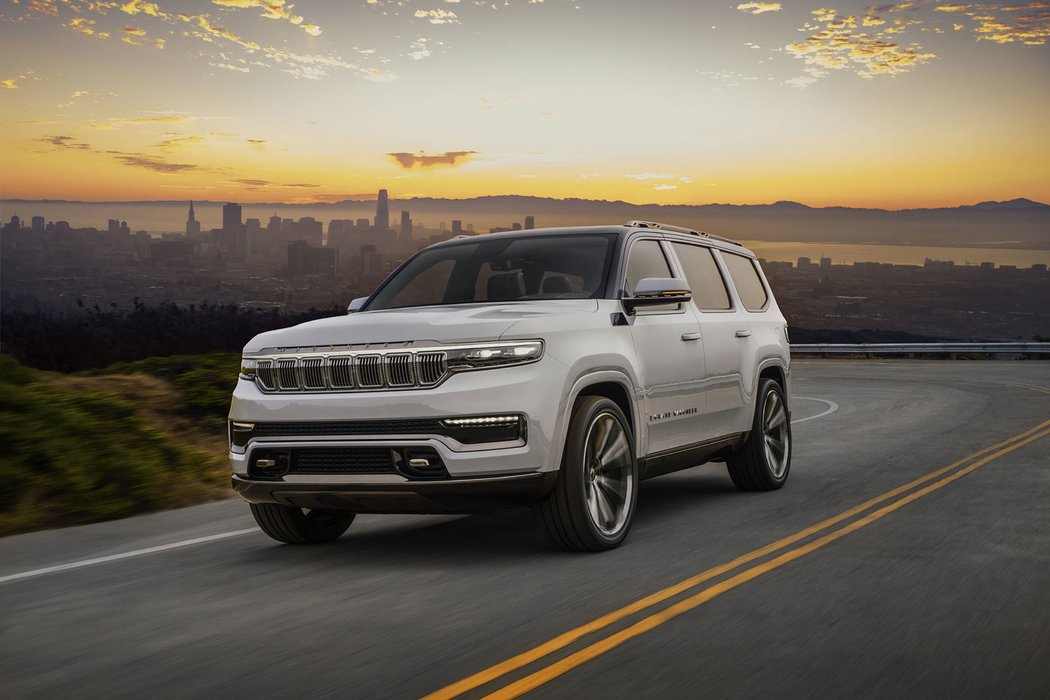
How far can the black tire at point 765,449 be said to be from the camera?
10211 millimetres

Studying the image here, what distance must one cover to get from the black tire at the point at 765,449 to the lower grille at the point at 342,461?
416 cm

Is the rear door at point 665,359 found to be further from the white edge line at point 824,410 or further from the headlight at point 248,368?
the white edge line at point 824,410

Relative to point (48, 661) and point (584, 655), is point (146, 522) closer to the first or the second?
point (48, 661)

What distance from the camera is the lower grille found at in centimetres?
678

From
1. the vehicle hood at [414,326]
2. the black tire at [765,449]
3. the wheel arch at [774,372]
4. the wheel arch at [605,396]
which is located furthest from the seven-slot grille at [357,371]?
the wheel arch at [774,372]

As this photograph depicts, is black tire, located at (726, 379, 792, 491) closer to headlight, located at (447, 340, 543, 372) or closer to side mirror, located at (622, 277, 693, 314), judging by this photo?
side mirror, located at (622, 277, 693, 314)

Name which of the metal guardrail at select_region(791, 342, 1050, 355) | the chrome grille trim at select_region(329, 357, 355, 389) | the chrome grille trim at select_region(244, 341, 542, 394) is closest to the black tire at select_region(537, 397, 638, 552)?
the chrome grille trim at select_region(244, 341, 542, 394)

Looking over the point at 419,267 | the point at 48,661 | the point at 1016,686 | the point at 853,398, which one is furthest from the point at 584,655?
the point at 853,398

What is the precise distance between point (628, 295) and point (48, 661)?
4.43 meters

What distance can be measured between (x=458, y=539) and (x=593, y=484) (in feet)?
3.92

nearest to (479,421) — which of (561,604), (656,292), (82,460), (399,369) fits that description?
(399,369)

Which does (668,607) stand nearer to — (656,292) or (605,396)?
(605,396)

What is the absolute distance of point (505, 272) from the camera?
8.62 metres

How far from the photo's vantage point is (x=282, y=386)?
7172 mm
